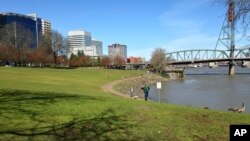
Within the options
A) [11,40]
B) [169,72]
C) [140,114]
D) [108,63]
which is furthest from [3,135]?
[108,63]

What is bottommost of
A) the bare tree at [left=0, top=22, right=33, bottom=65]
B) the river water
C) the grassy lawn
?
the river water

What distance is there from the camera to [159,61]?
147875 millimetres

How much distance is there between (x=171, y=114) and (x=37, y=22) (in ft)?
600

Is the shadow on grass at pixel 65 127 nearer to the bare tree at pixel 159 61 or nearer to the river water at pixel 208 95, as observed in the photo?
the river water at pixel 208 95

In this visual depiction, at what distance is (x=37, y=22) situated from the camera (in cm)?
18800

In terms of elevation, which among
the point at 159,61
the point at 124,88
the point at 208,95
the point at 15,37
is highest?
the point at 15,37

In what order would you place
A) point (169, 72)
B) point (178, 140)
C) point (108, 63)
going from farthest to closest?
point (108, 63)
point (169, 72)
point (178, 140)

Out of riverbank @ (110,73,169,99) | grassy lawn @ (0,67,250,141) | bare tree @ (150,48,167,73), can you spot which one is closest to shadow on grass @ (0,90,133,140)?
grassy lawn @ (0,67,250,141)

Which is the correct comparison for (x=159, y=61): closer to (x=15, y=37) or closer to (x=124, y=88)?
(x=15, y=37)

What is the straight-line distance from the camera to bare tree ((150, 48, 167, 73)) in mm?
146875

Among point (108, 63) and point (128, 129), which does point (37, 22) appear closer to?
point (108, 63)

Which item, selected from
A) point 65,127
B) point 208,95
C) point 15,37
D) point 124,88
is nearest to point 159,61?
point 15,37

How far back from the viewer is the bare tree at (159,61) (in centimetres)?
14688

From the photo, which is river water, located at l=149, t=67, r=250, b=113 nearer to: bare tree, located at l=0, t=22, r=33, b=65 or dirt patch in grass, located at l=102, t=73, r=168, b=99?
dirt patch in grass, located at l=102, t=73, r=168, b=99
